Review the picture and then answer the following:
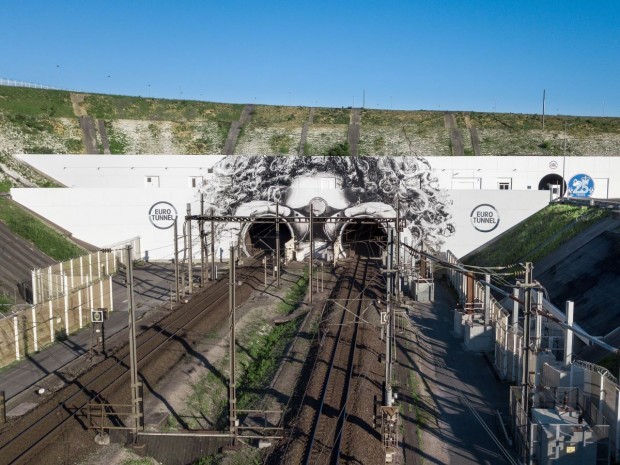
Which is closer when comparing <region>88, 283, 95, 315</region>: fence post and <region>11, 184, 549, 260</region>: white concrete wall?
<region>88, 283, 95, 315</region>: fence post

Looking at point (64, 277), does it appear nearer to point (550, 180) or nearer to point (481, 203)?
point (481, 203)

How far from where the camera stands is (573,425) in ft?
38.5

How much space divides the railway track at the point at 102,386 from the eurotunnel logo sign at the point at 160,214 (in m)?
11.3

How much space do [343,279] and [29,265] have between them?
49.0ft

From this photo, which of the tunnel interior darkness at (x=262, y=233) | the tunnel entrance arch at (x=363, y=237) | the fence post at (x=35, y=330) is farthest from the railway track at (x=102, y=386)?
the tunnel entrance arch at (x=363, y=237)

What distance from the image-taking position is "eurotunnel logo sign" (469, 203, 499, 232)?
3531 cm

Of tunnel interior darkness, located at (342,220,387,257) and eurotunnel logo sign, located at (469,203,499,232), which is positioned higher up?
eurotunnel logo sign, located at (469,203,499,232)

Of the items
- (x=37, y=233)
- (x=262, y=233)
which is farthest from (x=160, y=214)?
(x=262, y=233)

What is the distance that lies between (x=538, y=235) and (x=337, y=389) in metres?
18.8

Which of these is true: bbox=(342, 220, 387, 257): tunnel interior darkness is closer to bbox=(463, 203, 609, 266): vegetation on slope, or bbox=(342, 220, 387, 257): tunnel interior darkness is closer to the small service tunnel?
the small service tunnel

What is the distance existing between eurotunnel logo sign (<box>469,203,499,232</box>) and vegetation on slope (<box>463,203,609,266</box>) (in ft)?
2.79

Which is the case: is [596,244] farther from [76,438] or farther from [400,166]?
[76,438]

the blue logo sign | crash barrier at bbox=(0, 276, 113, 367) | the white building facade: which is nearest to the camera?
crash barrier at bbox=(0, 276, 113, 367)

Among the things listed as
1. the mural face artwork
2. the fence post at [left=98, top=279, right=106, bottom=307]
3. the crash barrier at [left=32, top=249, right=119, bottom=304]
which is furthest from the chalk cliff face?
the fence post at [left=98, top=279, right=106, bottom=307]
